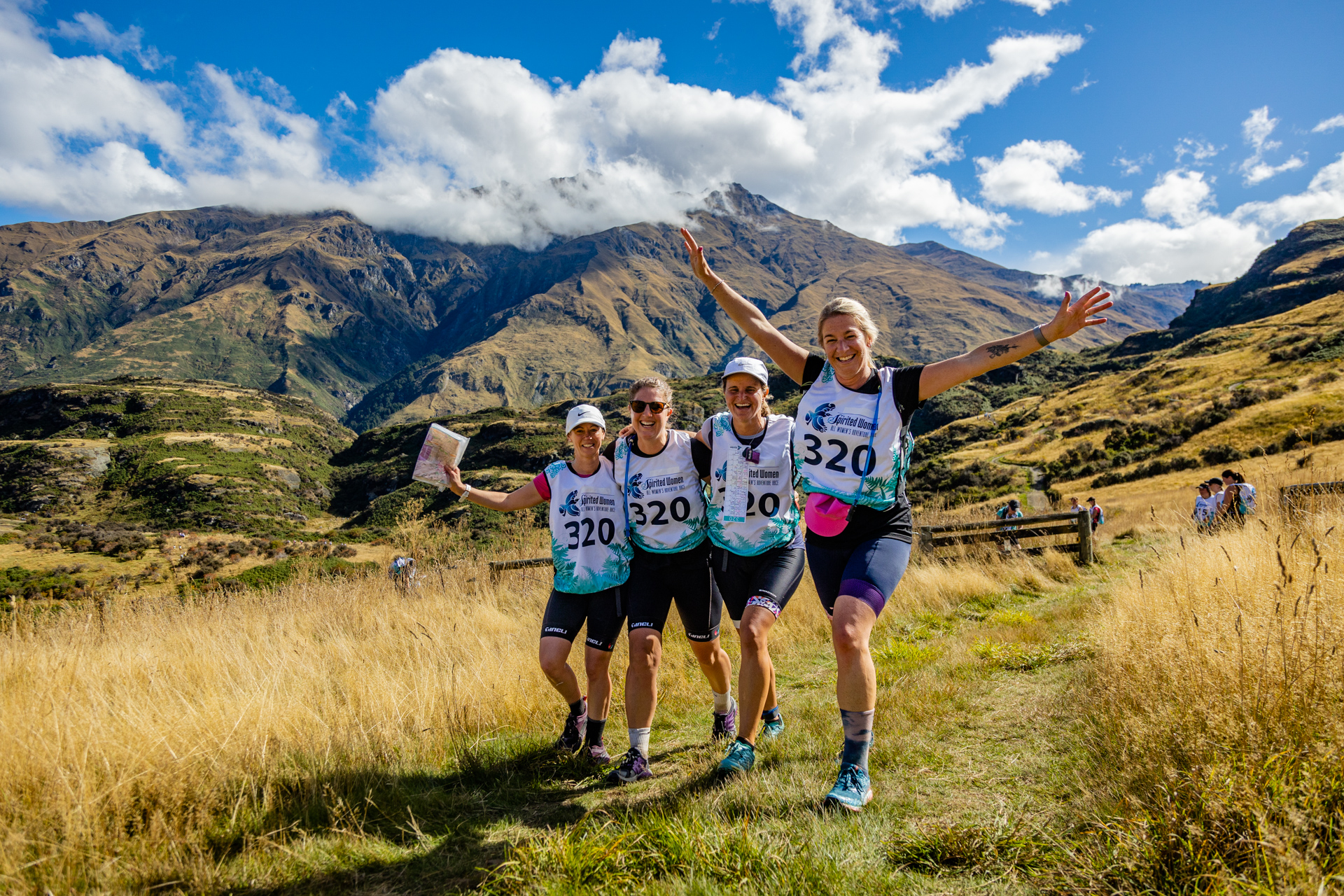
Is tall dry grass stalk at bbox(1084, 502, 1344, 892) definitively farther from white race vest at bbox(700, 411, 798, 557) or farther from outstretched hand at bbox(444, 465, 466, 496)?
outstretched hand at bbox(444, 465, 466, 496)

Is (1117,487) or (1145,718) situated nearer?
(1145,718)

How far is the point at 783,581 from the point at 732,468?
68 centimetres

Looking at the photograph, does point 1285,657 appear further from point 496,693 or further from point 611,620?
point 496,693

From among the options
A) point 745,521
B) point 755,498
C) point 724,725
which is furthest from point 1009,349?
point 724,725

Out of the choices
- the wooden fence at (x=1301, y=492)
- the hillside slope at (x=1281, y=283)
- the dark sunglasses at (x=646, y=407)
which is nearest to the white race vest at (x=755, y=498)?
the dark sunglasses at (x=646, y=407)

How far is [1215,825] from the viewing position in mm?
1896

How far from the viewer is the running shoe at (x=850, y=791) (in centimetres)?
269

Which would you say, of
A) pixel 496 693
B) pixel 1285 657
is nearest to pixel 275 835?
pixel 496 693

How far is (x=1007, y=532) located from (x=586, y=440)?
28.9ft

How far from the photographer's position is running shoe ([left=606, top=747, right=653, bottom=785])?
11.3 feet

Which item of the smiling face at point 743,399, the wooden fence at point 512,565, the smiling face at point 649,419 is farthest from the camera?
the wooden fence at point 512,565

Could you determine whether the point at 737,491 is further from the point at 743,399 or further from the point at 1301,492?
the point at 1301,492

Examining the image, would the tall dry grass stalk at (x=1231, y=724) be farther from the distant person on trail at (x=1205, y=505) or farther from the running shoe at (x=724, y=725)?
the distant person on trail at (x=1205, y=505)

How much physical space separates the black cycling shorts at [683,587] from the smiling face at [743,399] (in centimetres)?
81
